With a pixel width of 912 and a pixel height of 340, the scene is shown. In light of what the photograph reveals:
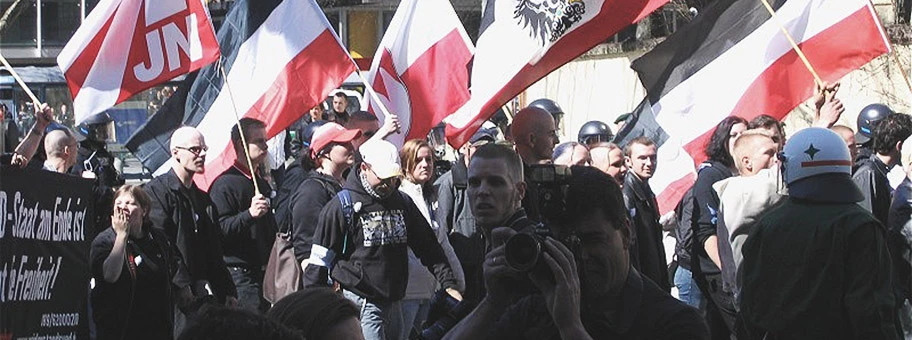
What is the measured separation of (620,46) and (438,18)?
9.40m

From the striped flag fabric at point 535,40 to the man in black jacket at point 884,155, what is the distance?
1720 millimetres

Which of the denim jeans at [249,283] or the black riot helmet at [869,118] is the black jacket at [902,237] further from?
the denim jeans at [249,283]

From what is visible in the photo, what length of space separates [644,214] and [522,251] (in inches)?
196

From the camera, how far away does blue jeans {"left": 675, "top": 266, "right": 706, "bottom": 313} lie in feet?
32.5

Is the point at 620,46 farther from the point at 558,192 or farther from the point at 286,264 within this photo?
the point at 558,192

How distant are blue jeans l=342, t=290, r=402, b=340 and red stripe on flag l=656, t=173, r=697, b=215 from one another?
100 inches

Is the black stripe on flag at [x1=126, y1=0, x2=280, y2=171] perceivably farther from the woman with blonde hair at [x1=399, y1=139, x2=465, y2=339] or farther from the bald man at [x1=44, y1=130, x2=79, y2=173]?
the woman with blonde hair at [x1=399, y1=139, x2=465, y2=339]

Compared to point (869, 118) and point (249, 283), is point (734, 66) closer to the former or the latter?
point (869, 118)

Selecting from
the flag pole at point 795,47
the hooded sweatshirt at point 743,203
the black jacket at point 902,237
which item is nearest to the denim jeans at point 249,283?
the hooded sweatshirt at point 743,203

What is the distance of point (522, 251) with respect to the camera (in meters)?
4.02

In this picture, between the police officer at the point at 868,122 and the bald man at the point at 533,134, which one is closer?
the bald man at the point at 533,134

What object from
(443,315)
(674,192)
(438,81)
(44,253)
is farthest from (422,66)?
(443,315)

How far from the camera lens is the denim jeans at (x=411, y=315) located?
908 cm

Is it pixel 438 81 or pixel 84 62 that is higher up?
pixel 84 62
